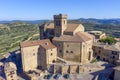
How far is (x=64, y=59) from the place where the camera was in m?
60.2

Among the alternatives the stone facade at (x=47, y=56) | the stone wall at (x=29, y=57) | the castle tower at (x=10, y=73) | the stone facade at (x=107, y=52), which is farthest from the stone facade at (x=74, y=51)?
the castle tower at (x=10, y=73)

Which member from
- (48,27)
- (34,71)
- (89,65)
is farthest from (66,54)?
(48,27)

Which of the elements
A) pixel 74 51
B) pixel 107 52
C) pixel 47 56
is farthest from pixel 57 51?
pixel 107 52

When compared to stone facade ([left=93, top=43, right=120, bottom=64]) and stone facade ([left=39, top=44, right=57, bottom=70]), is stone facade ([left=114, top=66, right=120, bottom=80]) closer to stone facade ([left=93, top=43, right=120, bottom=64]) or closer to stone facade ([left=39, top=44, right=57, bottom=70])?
stone facade ([left=93, top=43, right=120, bottom=64])

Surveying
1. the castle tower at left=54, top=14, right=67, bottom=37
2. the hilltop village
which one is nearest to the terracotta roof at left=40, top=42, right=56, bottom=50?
the hilltop village

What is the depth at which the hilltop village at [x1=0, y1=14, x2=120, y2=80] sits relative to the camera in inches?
2138

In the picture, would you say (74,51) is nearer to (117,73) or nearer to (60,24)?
(60,24)

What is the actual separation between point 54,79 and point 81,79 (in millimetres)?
9499

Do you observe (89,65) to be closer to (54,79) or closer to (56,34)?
(54,79)

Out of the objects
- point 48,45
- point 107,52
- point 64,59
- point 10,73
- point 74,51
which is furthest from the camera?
point 107,52

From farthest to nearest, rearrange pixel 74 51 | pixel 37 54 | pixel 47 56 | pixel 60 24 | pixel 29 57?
pixel 60 24
pixel 37 54
pixel 74 51
pixel 29 57
pixel 47 56

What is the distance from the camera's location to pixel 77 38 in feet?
194

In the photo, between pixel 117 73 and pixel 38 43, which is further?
pixel 38 43

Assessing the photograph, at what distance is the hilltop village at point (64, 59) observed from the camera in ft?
178
